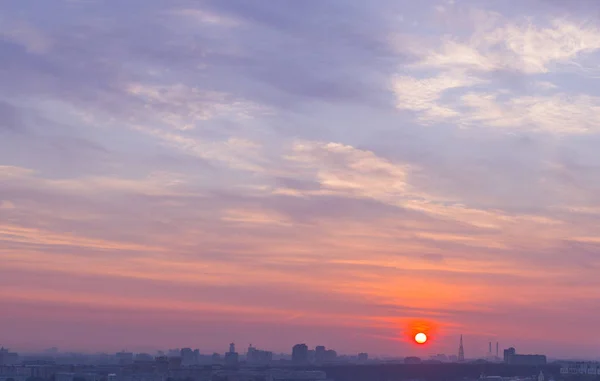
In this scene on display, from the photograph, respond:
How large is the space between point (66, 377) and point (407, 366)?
262 ft

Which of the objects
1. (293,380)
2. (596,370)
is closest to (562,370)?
(596,370)

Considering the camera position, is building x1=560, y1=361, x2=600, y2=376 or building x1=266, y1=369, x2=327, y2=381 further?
building x1=560, y1=361, x2=600, y2=376

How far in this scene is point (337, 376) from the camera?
181500 millimetres

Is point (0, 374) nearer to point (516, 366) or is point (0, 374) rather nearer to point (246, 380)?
point (246, 380)

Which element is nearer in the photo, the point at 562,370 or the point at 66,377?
the point at 66,377

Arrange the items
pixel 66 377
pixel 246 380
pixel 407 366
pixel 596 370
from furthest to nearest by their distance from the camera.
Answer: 1. pixel 407 366
2. pixel 596 370
3. pixel 246 380
4. pixel 66 377

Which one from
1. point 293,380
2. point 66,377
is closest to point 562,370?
point 293,380

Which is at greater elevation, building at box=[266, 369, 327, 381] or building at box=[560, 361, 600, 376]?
building at box=[560, 361, 600, 376]

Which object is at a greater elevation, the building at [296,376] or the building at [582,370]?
the building at [582,370]

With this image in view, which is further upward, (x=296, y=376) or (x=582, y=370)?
(x=582, y=370)

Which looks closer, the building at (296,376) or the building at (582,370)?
the building at (296,376)

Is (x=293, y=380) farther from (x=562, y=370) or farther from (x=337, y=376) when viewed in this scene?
(x=562, y=370)

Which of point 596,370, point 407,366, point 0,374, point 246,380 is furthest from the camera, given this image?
point 407,366

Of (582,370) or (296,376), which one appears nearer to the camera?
(296,376)
